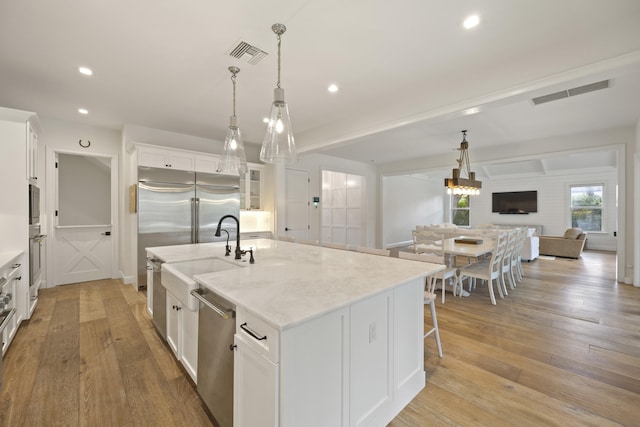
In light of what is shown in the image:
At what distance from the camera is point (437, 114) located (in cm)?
316

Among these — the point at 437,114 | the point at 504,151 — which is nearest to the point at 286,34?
the point at 437,114

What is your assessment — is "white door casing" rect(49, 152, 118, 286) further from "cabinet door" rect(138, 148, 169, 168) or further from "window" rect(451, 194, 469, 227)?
"window" rect(451, 194, 469, 227)

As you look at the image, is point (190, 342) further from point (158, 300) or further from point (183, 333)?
point (158, 300)

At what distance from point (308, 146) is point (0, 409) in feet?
15.1

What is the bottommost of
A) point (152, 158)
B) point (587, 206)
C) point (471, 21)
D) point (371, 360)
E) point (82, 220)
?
point (371, 360)

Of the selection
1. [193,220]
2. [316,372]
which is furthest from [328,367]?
[193,220]

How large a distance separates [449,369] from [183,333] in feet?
7.17

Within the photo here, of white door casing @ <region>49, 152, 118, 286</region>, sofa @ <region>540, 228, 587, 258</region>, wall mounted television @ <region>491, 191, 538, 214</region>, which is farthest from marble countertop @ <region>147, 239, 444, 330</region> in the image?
wall mounted television @ <region>491, 191, 538, 214</region>

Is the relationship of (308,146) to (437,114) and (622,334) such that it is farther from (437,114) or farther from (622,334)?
(622,334)

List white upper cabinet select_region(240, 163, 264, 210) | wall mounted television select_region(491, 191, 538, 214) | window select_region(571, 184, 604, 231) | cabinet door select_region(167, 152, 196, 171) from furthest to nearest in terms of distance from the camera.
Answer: wall mounted television select_region(491, 191, 538, 214), window select_region(571, 184, 604, 231), white upper cabinet select_region(240, 163, 264, 210), cabinet door select_region(167, 152, 196, 171)

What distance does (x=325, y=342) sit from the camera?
1289 mm

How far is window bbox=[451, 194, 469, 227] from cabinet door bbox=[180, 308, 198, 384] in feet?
38.7

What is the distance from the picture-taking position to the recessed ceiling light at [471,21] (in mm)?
2061

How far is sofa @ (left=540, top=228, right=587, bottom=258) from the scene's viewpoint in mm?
7312
